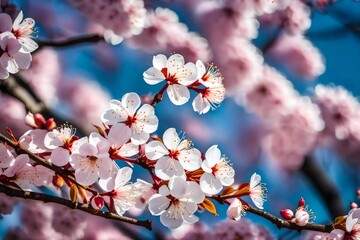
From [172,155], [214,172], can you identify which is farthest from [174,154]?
[214,172]

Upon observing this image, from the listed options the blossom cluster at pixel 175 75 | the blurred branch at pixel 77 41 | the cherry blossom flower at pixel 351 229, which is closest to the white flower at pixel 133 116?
the blossom cluster at pixel 175 75

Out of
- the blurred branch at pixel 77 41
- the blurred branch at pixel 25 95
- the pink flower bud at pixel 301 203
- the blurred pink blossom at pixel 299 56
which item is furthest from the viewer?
the blurred pink blossom at pixel 299 56

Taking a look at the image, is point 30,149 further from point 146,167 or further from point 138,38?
point 138,38

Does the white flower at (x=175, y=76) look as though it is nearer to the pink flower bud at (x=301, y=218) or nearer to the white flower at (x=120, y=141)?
the white flower at (x=120, y=141)

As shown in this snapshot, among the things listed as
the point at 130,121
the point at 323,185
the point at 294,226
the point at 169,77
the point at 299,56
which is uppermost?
the point at 169,77

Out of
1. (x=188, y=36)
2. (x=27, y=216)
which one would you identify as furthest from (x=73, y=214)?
(x=188, y=36)

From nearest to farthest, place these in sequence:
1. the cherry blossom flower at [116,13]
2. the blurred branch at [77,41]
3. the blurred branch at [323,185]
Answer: the blurred branch at [77,41] < the cherry blossom flower at [116,13] < the blurred branch at [323,185]

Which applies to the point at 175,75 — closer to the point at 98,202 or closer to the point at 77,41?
the point at 98,202
